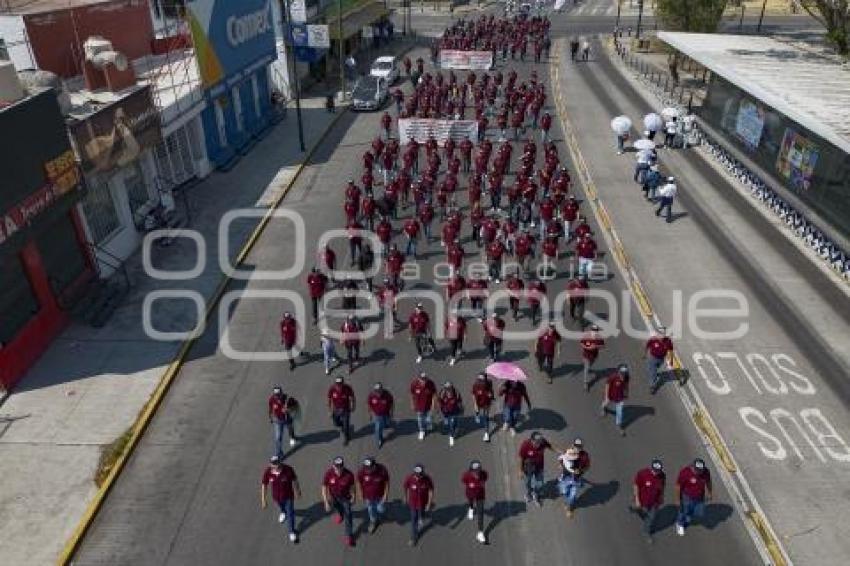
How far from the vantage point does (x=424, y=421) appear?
14.6 meters

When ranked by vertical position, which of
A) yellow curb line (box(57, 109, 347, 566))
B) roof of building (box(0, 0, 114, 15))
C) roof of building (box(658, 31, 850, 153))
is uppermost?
roof of building (box(0, 0, 114, 15))

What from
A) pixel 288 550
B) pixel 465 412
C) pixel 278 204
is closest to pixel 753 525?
pixel 465 412

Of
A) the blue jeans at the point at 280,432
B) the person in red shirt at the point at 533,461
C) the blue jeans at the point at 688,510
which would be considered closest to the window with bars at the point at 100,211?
the blue jeans at the point at 280,432

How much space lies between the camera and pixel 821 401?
15773 mm

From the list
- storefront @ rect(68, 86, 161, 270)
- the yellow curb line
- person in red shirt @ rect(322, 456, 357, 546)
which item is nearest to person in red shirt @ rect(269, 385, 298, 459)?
person in red shirt @ rect(322, 456, 357, 546)

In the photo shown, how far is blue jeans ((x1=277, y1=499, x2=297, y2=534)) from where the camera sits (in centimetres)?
1182

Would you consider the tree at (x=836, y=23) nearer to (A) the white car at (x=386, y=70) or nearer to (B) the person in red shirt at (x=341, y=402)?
(A) the white car at (x=386, y=70)

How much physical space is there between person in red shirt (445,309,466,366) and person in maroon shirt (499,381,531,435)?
7.76 ft

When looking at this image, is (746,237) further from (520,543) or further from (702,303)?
(520,543)

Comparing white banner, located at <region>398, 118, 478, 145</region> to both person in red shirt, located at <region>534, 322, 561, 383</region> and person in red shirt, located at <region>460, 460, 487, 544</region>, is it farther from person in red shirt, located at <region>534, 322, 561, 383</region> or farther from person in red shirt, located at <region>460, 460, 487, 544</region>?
person in red shirt, located at <region>460, 460, 487, 544</region>

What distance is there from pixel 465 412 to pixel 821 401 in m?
8.33

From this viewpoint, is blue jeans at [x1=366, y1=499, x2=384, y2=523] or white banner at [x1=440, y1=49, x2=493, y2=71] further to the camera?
white banner at [x1=440, y1=49, x2=493, y2=71]

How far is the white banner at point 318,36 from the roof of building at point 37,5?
15.4 metres

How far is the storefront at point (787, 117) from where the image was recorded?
2219cm
